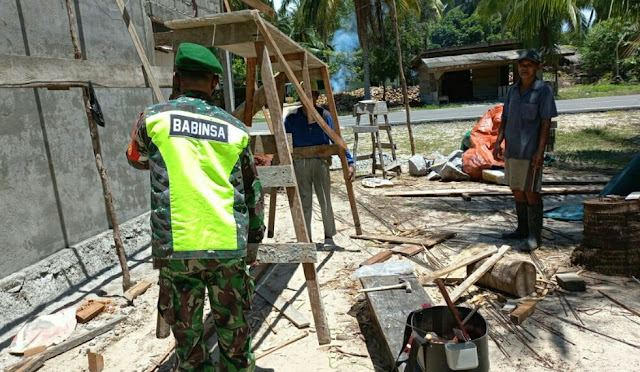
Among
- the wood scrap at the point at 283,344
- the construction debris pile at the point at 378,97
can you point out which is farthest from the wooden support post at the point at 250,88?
the construction debris pile at the point at 378,97

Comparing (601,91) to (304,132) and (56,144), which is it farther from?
(56,144)

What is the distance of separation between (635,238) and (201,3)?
8173 mm

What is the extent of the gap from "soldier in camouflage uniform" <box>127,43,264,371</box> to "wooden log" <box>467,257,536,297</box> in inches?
99.8

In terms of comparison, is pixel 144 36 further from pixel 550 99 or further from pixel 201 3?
pixel 550 99

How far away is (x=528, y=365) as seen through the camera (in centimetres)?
311

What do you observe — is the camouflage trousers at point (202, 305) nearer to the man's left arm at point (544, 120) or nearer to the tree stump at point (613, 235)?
the tree stump at point (613, 235)

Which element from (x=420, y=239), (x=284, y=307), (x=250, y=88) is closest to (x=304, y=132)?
(x=250, y=88)

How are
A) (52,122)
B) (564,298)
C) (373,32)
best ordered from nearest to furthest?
(564,298), (52,122), (373,32)

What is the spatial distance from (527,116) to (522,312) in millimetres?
2368

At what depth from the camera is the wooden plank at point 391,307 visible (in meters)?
3.07

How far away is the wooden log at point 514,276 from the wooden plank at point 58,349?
3.48 metres

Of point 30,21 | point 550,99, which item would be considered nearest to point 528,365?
point 550,99

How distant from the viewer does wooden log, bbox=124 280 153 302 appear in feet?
14.7

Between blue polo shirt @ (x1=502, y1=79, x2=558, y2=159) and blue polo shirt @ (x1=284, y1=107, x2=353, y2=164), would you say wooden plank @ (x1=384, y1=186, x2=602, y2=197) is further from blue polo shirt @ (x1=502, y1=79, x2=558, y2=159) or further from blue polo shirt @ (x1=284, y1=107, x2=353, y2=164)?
blue polo shirt @ (x1=284, y1=107, x2=353, y2=164)
